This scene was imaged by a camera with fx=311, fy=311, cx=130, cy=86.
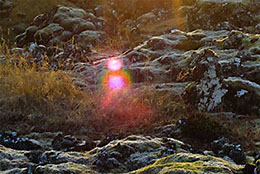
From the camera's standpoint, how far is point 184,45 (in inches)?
650

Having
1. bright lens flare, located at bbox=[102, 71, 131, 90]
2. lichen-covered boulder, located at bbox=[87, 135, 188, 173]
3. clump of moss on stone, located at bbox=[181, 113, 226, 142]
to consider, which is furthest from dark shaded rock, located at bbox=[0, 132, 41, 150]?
bright lens flare, located at bbox=[102, 71, 131, 90]

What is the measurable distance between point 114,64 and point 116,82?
2.21 m

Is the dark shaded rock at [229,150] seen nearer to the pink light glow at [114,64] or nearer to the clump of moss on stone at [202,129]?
the clump of moss on stone at [202,129]

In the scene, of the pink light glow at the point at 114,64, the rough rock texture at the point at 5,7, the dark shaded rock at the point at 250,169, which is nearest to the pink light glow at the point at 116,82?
the pink light glow at the point at 114,64

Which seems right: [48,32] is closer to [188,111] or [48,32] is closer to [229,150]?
[188,111]

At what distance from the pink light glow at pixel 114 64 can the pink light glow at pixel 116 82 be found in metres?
0.87

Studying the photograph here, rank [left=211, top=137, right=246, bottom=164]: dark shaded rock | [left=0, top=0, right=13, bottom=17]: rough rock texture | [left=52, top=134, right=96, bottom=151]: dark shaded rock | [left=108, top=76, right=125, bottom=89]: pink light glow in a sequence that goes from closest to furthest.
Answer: [left=211, top=137, right=246, bottom=164]: dark shaded rock → [left=52, top=134, right=96, bottom=151]: dark shaded rock → [left=108, top=76, right=125, bottom=89]: pink light glow → [left=0, top=0, right=13, bottom=17]: rough rock texture

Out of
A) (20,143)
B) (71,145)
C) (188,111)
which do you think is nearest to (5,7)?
(188,111)

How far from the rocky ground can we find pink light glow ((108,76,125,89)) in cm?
52

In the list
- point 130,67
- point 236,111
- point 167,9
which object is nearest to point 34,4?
point 167,9

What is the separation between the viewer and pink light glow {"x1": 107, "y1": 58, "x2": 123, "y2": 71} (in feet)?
46.7

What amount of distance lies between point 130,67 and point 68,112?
5.30 metres

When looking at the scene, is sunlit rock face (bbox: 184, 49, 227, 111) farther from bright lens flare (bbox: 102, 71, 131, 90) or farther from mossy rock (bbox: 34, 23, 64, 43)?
mossy rock (bbox: 34, 23, 64, 43)

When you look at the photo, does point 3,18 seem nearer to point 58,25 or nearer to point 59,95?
point 58,25
